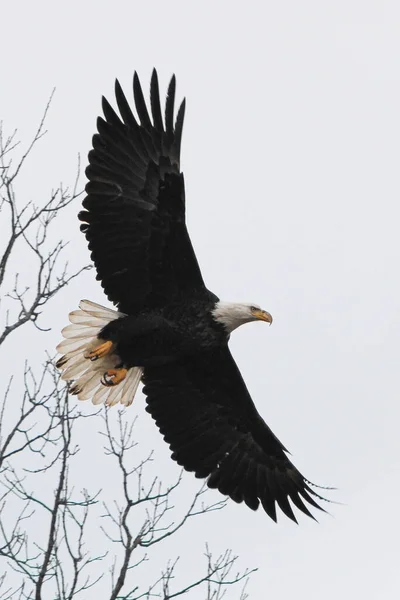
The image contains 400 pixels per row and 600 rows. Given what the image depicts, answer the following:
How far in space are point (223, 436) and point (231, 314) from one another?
1.21m

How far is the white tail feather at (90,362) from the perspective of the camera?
290 inches

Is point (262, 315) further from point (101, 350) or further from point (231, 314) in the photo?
point (101, 350)

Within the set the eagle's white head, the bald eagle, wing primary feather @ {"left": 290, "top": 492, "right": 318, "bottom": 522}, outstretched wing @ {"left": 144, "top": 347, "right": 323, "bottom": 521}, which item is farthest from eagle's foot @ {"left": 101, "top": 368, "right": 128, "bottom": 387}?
wing primary feather @ {"left": 290, "top": 492, "right": 318, "bottom": 522}

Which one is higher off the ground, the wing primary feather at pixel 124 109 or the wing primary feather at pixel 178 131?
the wing primary feather at pixel 124 109

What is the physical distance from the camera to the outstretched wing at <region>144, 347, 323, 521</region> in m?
7.77

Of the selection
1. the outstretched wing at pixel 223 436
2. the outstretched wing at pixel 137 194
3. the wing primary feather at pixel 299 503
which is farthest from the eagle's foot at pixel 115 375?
the wing primary feather at pixel 299 503

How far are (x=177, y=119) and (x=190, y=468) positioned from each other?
8.07ft

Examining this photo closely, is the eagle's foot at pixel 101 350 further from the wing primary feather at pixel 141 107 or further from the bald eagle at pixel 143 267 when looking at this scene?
the wing primary feather at pixel 141 107

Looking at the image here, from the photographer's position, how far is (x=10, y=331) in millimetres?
5402

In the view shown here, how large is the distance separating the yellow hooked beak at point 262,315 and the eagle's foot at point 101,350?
39.4 inches

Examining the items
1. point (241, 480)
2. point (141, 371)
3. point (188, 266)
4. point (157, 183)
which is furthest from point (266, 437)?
point (157, 183)

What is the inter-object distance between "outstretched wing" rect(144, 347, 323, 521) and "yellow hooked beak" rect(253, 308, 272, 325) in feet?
1.80

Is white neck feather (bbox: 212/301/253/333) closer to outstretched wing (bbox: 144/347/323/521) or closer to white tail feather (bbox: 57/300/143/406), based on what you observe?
outstretched wing (bbox: 144/347/323/521)

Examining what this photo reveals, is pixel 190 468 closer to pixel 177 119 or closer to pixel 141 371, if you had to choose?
pixel 141 371
